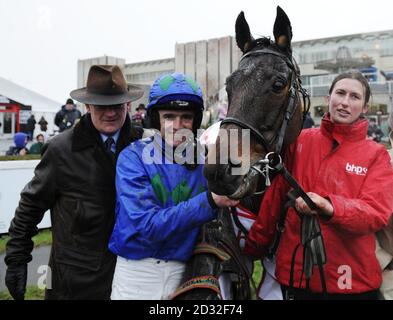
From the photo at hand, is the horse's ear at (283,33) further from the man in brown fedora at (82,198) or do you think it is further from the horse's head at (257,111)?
the man in brown fedora at (82,198)

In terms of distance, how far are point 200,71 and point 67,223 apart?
44.2m

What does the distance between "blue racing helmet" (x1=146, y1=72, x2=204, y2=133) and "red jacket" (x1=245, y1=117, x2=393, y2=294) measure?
68cm

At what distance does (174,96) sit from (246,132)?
0.49m

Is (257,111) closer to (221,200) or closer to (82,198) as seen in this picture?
(221,200)

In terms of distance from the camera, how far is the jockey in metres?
1.91

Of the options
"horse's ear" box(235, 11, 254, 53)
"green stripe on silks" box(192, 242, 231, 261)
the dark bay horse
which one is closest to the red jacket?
the dark bay horse

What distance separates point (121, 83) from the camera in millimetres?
2797

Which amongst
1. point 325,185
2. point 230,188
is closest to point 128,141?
point 230,188

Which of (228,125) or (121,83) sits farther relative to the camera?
(121,83)

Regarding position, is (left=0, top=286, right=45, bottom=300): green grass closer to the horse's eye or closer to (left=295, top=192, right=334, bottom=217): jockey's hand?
(left=295, top=192, right=334, bottom=217): jockey's hand

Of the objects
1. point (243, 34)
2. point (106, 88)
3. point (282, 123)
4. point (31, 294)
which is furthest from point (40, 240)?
point (282, 123)

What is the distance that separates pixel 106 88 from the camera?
2.75 meters

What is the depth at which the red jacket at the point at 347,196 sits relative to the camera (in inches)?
79.9
